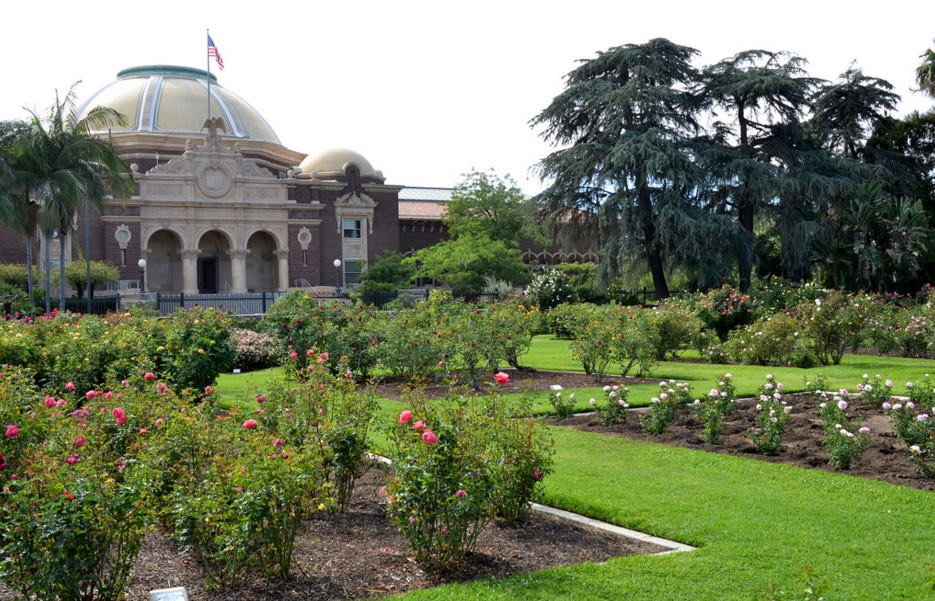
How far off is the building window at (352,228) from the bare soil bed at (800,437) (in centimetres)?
3887

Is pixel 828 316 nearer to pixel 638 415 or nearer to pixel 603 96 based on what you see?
pixel 638 415

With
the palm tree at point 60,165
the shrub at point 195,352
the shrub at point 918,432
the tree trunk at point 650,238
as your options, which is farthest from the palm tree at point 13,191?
the shrub at point 918,432

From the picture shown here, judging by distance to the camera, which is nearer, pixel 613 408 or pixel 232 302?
pixel 613 408

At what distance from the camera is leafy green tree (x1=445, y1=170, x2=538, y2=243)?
48.4 metres

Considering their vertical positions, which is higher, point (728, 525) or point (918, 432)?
point (918, 432)

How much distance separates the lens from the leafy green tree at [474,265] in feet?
130

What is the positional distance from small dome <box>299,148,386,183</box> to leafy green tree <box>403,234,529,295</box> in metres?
9.76

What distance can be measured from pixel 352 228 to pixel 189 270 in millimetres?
9383

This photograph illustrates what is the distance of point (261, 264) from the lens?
48000mm

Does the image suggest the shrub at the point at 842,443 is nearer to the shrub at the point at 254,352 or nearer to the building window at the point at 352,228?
the shrub at the point at 254,352

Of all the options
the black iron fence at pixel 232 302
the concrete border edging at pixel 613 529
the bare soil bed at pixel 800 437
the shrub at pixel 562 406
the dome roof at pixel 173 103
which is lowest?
the concrete border edging at pixel 613 529

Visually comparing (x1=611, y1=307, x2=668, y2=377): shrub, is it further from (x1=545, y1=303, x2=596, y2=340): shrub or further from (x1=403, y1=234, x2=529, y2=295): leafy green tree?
(x1=403, y1=234, x2=529, y2=295): leafy green tree

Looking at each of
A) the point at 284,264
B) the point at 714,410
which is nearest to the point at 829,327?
the point at 714,410

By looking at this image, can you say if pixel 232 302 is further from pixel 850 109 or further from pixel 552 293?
pixel 850 109
